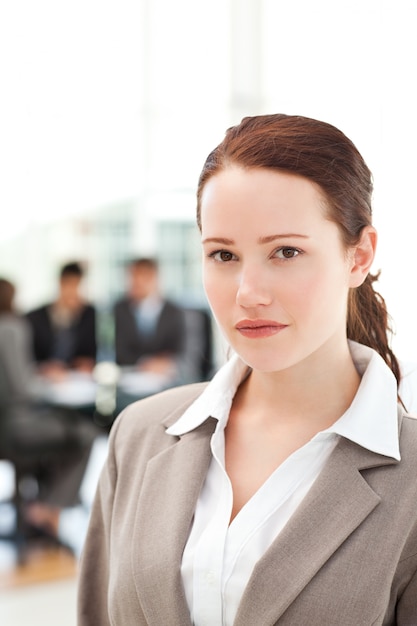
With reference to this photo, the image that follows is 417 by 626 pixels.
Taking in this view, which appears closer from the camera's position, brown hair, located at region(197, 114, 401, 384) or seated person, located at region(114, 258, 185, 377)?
brown hair, located at region(197, 114, 401, 384)

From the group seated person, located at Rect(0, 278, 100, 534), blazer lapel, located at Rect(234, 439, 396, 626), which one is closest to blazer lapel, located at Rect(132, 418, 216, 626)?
blazer lapel, located at Rect(234, 439, 396, 626)

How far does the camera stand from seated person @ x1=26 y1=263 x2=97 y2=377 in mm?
5520

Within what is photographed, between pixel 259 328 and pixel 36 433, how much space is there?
3689mm

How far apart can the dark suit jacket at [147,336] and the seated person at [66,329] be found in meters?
0.40

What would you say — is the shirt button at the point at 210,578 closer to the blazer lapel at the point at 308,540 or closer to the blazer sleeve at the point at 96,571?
the blazer lapel at the point at 308,540

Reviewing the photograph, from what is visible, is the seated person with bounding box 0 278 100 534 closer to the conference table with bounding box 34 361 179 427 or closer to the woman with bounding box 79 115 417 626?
the conference table with bounding box 34 361 179 427

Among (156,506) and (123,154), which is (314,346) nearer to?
(156,506)

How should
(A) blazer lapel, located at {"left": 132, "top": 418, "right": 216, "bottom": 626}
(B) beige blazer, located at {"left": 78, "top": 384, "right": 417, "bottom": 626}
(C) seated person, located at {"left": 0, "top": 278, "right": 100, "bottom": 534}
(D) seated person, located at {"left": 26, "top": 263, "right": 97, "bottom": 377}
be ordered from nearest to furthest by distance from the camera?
(B) beige blazer, located at {"left": 78, "top": 384, "right": 417, "bottom": 626}, (A) blazer lapel, located at {"left": 132, "top": 418, "right": 216, "bottom": 626}, (C) seated person, located at {"left": 0, "top": 278, "right": 100, "bottom": 534}, (D) seated person, located at {"left": 26, "top": 263, "right": 97, "bottom": 377}

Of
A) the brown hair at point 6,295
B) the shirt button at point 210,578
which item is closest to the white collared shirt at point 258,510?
the shirt button at point 210,578

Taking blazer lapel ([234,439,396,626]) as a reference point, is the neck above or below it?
above

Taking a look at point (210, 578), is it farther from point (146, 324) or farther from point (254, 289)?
point (146, 324)

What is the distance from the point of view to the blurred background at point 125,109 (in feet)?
24.7

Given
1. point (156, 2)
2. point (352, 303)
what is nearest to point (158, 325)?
point (156, 2)

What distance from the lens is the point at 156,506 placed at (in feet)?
4.47
